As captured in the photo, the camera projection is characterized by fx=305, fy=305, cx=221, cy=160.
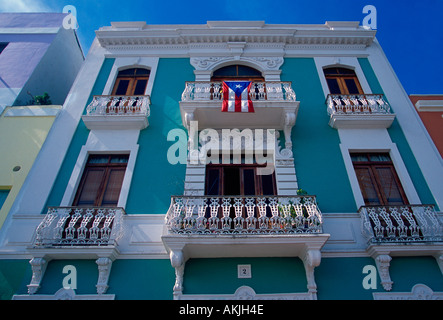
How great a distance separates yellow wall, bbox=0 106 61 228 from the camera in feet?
28.6

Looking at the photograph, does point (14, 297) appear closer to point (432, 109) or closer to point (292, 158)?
point (292, 158)

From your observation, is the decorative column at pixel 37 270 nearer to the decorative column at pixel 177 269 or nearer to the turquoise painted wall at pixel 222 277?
the turquoise painted wall at pixel 222 277

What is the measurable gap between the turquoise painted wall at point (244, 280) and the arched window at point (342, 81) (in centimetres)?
676

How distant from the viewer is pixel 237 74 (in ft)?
38.8

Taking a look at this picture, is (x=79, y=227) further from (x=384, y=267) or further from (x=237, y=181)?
(x=384, y=267)

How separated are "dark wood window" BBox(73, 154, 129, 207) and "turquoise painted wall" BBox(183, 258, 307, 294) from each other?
3.08m

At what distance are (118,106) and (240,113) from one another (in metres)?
4.02

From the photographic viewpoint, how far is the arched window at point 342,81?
11.2m

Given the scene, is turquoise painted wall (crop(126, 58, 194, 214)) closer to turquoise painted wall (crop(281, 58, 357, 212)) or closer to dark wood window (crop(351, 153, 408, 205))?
turquoise painted wall (crop(281, 58, 357, 212))

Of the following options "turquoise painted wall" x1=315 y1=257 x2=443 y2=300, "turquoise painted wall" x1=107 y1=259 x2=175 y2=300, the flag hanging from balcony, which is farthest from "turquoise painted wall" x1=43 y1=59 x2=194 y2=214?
"turquoise painted wall" x1=315 y1=257 x2=443 y2=300

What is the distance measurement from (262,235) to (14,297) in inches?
227

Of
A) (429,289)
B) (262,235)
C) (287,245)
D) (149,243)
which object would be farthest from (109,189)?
(429,289)

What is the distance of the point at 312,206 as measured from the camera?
24.5 ft

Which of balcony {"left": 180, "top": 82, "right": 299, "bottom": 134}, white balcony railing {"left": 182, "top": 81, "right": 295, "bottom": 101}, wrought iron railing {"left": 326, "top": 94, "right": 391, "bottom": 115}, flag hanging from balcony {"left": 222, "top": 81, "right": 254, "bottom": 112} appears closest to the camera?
flag hanging from balcony {"left": 222, "top": 81, "right": 254, "bottom": 112}
